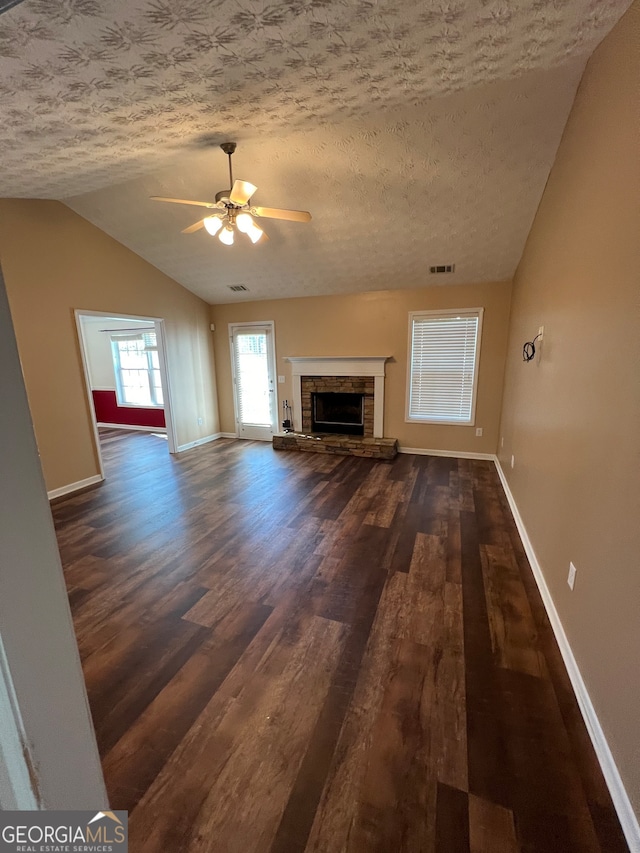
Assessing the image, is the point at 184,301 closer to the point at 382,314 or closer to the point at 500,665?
the point at 382,314

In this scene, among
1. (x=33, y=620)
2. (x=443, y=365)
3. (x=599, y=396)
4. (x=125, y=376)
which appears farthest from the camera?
(x=125, y=376)

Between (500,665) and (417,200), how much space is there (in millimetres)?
3598

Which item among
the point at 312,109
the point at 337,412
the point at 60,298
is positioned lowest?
the point at 337,412

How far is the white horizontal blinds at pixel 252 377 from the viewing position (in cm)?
614

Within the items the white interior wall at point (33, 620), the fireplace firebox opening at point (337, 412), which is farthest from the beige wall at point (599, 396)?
the fireplace firebox opening at point (337, 412)

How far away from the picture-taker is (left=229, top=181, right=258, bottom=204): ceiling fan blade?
2473 millimetres

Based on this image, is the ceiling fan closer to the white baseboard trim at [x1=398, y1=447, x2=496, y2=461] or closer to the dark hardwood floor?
the dark hardwood floor

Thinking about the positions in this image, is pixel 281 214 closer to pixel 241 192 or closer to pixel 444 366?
pixel 241 192

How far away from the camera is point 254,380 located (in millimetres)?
6297

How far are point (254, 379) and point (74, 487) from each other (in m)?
3.17

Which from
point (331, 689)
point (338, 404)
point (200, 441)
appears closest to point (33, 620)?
point (331, 689)

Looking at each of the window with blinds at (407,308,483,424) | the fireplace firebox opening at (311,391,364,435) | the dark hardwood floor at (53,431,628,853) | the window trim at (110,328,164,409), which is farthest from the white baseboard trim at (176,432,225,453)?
the window with blinds at (407,308,483,424)

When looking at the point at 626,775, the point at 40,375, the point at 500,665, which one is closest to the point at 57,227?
the point at 40,375

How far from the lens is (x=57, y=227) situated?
3.79m
